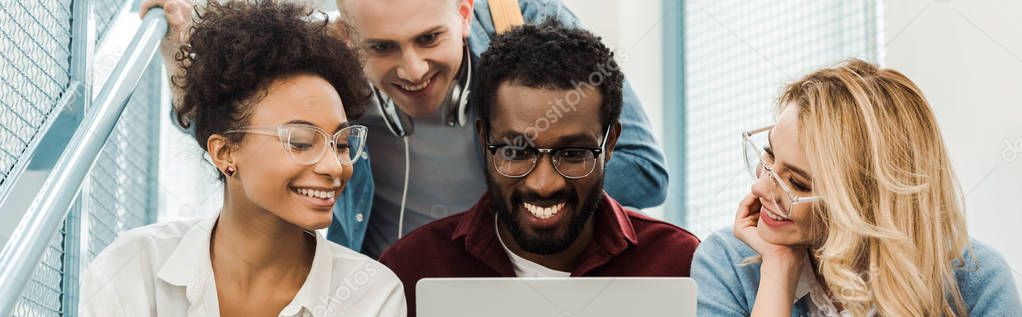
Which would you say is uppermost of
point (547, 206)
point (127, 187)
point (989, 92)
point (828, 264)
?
point (989, 92)

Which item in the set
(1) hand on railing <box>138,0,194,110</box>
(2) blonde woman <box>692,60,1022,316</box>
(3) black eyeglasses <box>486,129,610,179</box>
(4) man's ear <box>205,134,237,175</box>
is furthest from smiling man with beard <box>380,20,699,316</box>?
(1) hand on railing <box>138,0,194,110</box>

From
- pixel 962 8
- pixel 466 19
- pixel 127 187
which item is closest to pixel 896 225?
pixel 466 19

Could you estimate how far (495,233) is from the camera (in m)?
2.23

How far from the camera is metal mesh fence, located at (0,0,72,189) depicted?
2.04 meters

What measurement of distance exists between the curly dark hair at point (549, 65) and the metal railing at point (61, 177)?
0.67m

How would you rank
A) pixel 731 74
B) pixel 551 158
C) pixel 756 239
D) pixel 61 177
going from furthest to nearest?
pixel 731 74
pixel 551 158
pixel 756 239
pixel 61 177

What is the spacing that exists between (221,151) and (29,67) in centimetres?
48

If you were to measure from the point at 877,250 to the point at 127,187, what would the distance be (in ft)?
7.26

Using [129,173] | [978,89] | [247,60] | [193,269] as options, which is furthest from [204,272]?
[978,89]

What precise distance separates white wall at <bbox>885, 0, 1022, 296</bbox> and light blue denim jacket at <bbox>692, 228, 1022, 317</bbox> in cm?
87

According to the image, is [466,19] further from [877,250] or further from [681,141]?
[681,141]

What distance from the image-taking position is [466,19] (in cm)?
241

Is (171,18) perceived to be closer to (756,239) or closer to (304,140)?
(304,140)

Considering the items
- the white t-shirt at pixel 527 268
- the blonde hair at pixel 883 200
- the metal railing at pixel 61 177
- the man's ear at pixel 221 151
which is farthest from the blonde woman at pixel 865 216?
the metal railing at pixel 61 177
